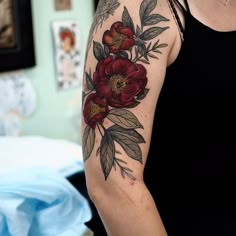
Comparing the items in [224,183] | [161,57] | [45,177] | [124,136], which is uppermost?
[161,57]

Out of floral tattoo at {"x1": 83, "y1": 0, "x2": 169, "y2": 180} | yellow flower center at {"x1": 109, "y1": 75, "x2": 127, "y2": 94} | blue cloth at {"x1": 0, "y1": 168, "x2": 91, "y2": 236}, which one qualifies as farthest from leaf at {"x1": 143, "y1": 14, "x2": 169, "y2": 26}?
blue cloth at {"x1": 0, "y1": 168, "x2": 91, "y2": 236}

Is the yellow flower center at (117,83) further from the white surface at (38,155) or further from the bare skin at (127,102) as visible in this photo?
the white surface at (38,155)

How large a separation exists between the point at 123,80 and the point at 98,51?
7cm

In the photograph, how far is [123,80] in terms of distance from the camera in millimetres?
726

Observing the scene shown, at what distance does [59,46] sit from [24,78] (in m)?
0.22

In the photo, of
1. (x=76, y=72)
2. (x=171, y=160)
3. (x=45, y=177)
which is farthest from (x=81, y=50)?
(x=171, y=160)

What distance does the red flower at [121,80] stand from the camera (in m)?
0.72

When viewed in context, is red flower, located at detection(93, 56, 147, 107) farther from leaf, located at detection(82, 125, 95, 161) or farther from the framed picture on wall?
the framed picture on wall

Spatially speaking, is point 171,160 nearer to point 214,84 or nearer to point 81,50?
point 214,84

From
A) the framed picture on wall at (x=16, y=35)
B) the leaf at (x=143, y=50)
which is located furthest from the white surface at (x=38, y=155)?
the leaf at (x=143, y=50)

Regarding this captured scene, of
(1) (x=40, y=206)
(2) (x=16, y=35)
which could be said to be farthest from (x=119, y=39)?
(2) (x=16, y=35)

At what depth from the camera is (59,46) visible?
186 centimetres

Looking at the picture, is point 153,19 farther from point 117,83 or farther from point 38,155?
point 38,155

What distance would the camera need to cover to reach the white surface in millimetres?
1244
